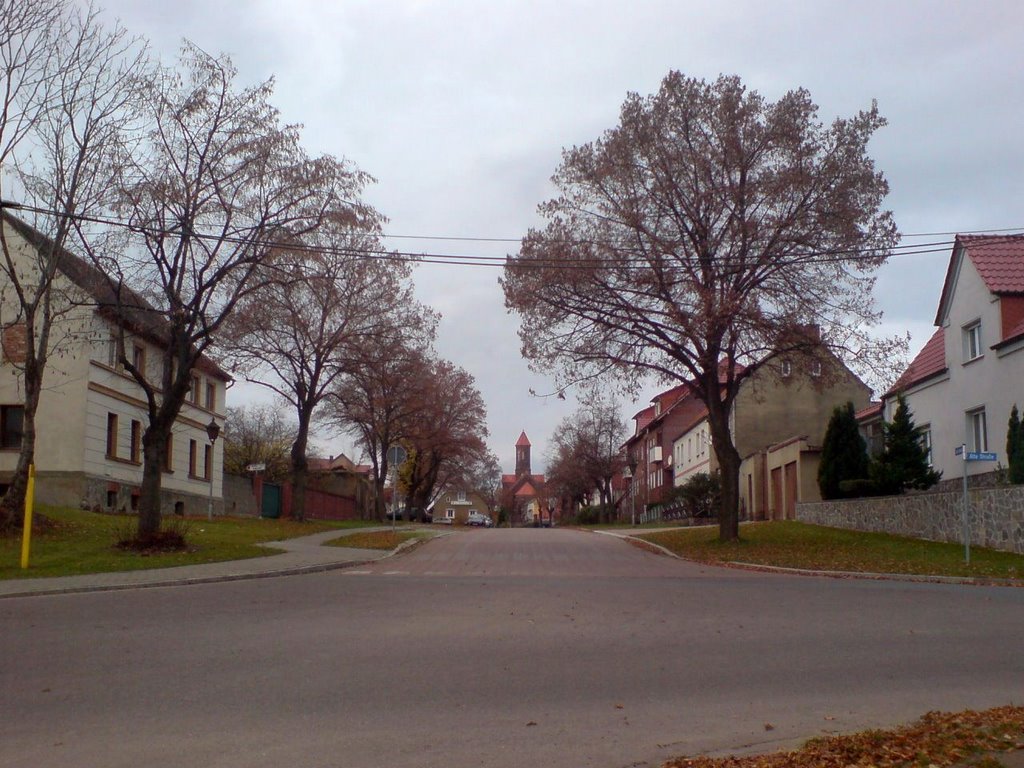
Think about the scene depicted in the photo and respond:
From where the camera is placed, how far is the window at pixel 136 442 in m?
40.1

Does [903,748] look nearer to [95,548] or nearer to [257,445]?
[95,548]

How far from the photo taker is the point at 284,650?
11430 mm

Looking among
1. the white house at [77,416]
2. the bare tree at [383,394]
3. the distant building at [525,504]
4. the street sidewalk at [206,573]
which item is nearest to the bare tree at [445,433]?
the bare tree at [383,394]

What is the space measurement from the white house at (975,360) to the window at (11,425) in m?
27.1

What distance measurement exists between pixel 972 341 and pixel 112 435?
93.8ft

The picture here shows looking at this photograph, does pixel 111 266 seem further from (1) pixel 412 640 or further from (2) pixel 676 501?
(2) pixel 676 501

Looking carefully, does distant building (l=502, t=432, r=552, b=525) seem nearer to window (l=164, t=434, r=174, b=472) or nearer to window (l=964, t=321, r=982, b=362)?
window (l=164, t=434, r=174, b=472)

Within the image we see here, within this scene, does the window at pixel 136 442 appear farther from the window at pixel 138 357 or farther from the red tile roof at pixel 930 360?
the red tile roof at pixel 930 360

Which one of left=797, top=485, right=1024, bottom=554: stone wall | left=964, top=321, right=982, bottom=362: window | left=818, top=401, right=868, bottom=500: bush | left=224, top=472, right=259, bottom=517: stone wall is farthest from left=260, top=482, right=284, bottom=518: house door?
left=964, top=321, right=982, bottom=362: window

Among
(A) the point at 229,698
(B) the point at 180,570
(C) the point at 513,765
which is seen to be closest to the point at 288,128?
(B) the point at 180,570

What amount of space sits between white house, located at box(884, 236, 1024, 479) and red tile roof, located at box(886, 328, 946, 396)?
5cm

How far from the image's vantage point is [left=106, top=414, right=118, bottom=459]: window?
37656 mm

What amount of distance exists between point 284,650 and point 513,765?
16.1 ft

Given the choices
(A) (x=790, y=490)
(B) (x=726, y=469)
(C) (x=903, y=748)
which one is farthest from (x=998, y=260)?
(C) (x=903, y=748)
